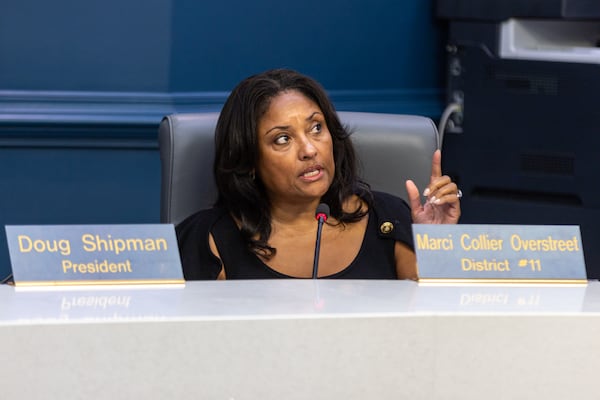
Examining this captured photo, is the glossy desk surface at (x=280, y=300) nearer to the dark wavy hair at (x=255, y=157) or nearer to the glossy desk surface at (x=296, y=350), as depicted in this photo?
the glossy desk surface at (x=296, y=350)

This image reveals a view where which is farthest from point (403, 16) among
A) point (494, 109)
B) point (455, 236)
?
point (455, 236)

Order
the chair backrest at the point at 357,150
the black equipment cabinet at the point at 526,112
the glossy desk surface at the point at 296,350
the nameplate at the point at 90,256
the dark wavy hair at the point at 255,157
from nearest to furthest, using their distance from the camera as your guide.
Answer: the glossy desk surface at the point at 296,350 → the nameplate at the point at 90,256 → the dark wavy hair at the point at 255,157 → the chair backrest at the point at 357,150 → the black equipment cabinet at the point at 526,112

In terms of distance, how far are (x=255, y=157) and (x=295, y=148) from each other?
3.3 inches

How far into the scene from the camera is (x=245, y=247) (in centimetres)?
185

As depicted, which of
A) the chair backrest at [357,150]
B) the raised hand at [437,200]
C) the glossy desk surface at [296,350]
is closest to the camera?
the glossy desk surface at [296,350]

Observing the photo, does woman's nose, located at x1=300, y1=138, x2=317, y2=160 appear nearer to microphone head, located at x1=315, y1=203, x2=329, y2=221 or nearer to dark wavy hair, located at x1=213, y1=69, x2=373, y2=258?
dark wavy hair, located at x1=213, y1=69, x2=373, y2=258

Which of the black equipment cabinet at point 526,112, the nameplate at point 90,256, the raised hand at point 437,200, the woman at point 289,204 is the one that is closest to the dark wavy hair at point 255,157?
the woman at point 289,204

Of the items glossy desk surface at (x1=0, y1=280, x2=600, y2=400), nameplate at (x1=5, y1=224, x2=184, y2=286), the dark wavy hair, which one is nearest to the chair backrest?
the dark wavy hair

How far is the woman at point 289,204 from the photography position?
1.82 m

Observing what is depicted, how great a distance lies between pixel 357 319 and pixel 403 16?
2398 millimetres

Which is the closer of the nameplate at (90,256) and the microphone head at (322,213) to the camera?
the nameplate at (90,256)

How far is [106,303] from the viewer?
103 cm

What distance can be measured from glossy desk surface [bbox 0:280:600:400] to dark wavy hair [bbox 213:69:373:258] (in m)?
0.85

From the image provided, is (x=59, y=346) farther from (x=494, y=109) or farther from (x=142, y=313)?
(x=494, y=109)
